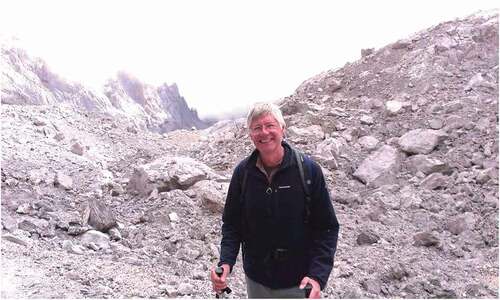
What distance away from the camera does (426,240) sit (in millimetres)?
7438

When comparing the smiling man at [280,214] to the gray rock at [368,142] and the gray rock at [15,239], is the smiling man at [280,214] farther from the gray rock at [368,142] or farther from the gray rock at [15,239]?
the gray rock at [368,142]

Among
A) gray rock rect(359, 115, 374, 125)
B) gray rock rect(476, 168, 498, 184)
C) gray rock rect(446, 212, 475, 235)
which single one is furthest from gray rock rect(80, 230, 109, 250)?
gray rock rect(359, 115, 374, 125)

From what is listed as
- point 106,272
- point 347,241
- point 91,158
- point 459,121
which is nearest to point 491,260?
point 347,241

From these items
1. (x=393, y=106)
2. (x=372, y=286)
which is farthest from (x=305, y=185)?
(x=393, y=106)

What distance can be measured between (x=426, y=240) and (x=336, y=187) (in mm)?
2404

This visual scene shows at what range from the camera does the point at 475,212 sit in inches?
321

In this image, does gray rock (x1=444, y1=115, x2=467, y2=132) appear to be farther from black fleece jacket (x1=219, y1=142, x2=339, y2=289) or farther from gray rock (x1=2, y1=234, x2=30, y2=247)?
gray rock (x1=2, y1=234, x2=30, y2=247)

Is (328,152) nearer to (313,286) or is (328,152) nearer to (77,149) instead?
(77,149)

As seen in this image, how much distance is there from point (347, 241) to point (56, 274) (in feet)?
14.8

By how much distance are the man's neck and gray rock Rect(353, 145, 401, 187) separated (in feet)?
23.2

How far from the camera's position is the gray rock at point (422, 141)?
10.0 m

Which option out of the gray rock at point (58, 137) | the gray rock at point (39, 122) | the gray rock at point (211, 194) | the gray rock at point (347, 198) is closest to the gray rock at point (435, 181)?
the gray rock at point (347, 198)

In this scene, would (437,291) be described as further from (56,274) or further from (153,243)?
(56,274)

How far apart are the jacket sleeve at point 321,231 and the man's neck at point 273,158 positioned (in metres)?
0.21
